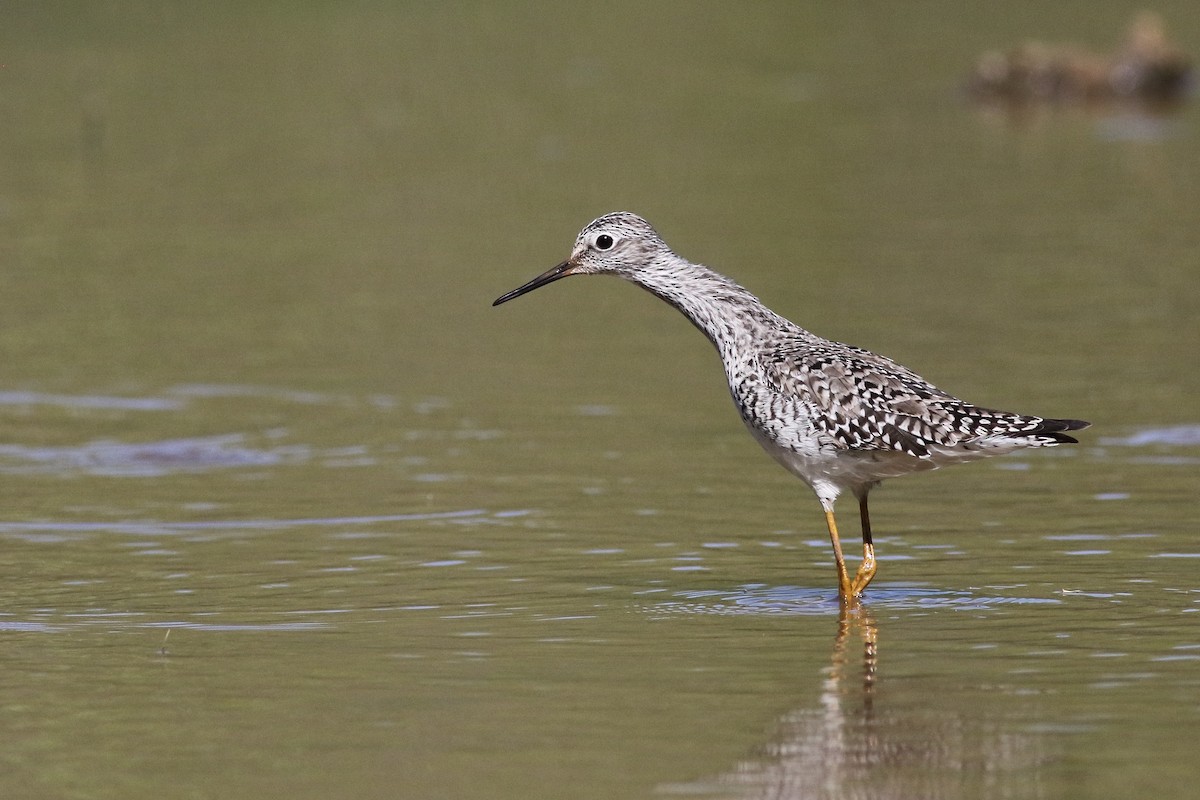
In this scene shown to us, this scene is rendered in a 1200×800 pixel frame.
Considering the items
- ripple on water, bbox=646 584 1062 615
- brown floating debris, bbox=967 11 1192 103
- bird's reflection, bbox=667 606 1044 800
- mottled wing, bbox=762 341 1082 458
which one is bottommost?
bird's reflection, bbox=667 606 1044 800

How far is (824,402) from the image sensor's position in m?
10.9

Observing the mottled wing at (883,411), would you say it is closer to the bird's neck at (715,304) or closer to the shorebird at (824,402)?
the shorebird at (824,402)

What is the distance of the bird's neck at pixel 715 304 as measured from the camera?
11578mm

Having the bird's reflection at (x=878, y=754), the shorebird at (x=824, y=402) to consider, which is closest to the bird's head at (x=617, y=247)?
the shorebird at (x=824, y=402)

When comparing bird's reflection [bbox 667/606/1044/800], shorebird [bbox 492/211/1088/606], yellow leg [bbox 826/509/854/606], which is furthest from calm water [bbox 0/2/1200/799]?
shorebird [bbox 492/211/1088/606]

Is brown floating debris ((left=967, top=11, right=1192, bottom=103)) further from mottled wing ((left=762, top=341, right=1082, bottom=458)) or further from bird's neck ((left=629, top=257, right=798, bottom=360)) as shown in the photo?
mottled wing ((left=762, top=341, right=1082, bottom=458))

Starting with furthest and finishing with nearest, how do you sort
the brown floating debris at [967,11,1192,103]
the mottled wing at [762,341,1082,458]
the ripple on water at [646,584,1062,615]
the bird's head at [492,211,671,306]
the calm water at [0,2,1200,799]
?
the brown floating debris at [967,11,1192,103]
the bird's head at [492,211,671,306]
the ripple on water at [646,584,1062,615]
the mottled wing at [762,341,1082,458]
the calm water at [0,2,1200,799]

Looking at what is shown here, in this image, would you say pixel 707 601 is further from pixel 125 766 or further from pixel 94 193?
pixel 94 193

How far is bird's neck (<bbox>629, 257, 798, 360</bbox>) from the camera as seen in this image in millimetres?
11578

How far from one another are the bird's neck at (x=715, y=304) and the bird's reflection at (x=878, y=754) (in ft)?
8.68

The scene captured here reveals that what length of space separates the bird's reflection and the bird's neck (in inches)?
104

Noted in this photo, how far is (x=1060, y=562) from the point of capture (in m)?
11.6

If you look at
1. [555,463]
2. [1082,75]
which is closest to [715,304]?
[555,463]

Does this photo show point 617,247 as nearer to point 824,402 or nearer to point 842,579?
point 824,402
